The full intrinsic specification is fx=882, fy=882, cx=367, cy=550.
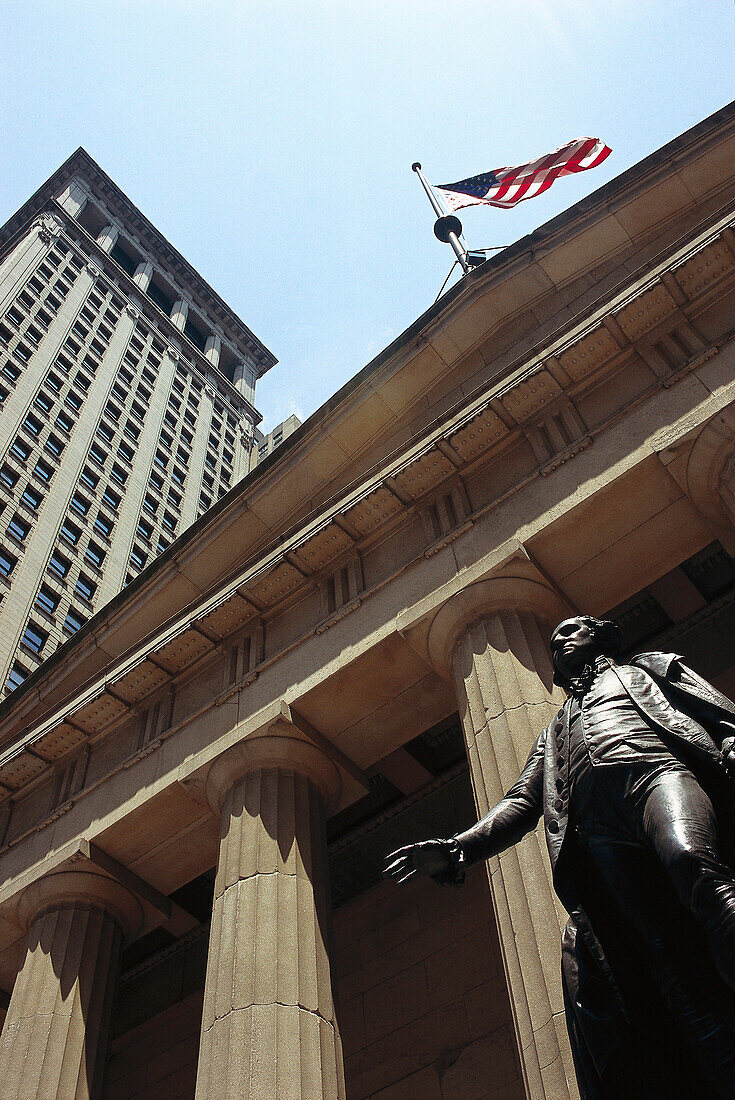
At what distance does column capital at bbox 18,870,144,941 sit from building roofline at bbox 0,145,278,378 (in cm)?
5643

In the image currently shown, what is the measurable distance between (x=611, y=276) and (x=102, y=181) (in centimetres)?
6586

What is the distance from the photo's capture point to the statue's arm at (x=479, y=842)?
5.03m

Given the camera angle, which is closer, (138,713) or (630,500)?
(630,500)

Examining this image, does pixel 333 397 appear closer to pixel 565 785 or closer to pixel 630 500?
pixel 630 500

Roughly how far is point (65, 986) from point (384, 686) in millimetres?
6391

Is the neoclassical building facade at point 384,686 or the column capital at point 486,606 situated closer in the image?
the neoclassical building facade at point 384,686

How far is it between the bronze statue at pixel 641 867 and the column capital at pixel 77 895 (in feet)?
35.3

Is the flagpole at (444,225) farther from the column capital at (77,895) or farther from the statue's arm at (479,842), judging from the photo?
the statue's arm at (479,842)

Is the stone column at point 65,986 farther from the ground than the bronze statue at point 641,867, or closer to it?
farther from the ground

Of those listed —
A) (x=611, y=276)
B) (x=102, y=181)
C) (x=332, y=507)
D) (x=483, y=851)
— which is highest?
(x=102, y=181)

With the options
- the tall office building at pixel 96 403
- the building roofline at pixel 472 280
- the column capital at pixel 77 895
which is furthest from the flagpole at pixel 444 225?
the tall office building at pixel 96 403

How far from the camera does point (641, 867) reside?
182 inches

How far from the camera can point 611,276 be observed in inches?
687

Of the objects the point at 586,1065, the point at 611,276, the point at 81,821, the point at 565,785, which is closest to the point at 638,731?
the point at 565,785
